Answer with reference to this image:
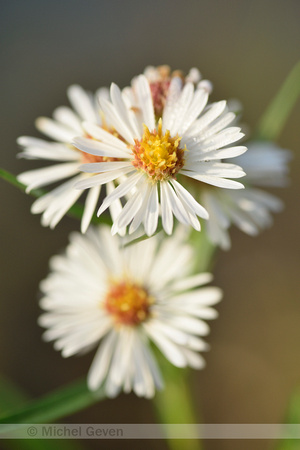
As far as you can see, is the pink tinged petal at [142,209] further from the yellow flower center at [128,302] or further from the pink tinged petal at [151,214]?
the yellow flower center at [128,302]

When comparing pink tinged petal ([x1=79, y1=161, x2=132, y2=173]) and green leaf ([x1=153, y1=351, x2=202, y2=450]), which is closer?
pink tinged petal ([x1=79, y1=161, x2=132, y2=173])

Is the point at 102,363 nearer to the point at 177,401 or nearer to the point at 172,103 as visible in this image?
the point at 177,401

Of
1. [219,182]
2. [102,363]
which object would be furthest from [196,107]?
[102,363]

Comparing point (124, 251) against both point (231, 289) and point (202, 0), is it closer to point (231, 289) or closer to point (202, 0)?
point (231, 289)

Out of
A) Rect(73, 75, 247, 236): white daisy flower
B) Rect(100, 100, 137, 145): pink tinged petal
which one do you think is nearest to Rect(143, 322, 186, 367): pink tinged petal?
Rect(73, 75, 247, 236): white daisy flower

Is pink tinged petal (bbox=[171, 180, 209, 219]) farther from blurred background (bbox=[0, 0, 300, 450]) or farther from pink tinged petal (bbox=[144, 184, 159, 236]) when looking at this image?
blurred background (bbox=[0, 0, 300, 450])

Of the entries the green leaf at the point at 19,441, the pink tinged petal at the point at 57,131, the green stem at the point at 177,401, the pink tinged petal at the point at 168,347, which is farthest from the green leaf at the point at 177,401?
the pink tinged petal at the point at 57,131
